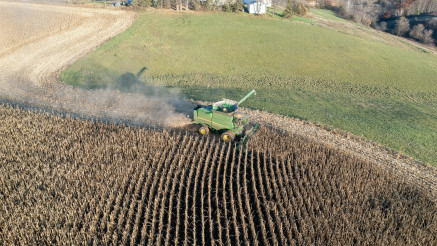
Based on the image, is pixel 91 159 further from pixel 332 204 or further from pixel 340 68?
pixel 340 68

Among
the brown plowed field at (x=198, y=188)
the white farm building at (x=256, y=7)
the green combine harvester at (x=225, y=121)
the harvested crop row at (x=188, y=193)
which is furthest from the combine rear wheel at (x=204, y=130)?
the white farm building at (x=256, y=7)

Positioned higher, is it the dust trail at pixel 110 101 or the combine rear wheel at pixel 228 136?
the combine rear wheel at pixel 228 136

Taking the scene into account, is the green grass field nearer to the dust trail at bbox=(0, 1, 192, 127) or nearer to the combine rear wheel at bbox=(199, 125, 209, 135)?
the dust trail at bbox=(0, 1, 192, 127)

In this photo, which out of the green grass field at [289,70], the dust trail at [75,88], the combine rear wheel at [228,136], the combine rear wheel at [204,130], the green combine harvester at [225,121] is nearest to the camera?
the combine rear wheel at [228,136]

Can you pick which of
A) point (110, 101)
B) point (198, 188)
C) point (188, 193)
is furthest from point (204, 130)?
point (110, 101)

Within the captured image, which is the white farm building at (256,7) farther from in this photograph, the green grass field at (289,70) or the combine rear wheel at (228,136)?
the combine rear wheel at (228,136)

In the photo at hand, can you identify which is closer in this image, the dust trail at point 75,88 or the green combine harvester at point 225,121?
the green combine harvester at point 225,121

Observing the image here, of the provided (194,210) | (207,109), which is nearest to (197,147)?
(207,109)
